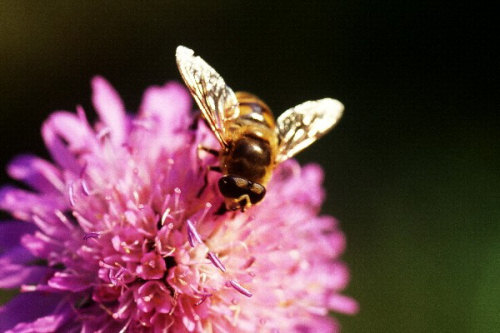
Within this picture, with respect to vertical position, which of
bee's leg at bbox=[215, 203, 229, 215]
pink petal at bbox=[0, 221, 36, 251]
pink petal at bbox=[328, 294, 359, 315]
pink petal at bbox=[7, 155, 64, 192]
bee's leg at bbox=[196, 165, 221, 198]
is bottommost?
pink petal at bbox=[0, 221, 36, 251]

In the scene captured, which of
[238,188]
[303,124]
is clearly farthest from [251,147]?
[303,124]

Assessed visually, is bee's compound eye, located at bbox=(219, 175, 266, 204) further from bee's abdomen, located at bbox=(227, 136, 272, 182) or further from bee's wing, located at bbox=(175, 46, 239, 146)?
bee's wing, located at bbox=(175, 46, 239, 146)

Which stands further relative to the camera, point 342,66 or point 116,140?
point 342,66

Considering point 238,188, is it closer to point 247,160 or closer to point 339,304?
point 247,160

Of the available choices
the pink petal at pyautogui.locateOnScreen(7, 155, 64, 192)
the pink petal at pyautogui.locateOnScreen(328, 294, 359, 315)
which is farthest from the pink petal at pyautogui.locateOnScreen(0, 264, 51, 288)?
the pink petal at pyautogui.locateOnScreen(328, 294, 359, 315)

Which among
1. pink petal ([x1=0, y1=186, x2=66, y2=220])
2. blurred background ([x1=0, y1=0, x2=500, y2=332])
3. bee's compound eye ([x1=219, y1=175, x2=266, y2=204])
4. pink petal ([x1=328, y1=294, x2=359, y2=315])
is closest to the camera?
bee's compound eye ([x1=219, y1=175, x2=266, y2=204])

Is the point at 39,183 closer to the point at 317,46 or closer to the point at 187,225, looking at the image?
the point at 187,225

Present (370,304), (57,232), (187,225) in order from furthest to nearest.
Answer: (370,304)
(57,232)
(187,225)

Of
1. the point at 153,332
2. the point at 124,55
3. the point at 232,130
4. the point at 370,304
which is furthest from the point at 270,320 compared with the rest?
the point at 124,55
